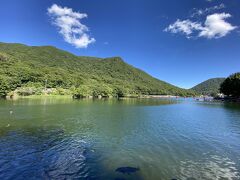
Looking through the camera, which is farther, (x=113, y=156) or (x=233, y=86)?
(x=233, y=86)

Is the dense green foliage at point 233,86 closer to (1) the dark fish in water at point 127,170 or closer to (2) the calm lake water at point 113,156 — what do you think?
(2) the calm lake water at point 113,156

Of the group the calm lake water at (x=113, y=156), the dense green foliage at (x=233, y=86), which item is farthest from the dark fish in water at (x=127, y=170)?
the dense green foliage at (x=233, y=86)

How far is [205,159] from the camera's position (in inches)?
769

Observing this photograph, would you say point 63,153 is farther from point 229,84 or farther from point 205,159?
point 229,84

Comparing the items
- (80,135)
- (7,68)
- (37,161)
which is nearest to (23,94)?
Result: (7,68)

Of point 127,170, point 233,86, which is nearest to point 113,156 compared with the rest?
point 127,170

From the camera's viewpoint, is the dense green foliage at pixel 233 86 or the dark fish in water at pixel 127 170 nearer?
the dark fish in water at pixel 127 170

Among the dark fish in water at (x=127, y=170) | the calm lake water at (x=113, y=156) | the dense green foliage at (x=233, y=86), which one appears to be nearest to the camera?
the calm lake water at (x=113, y=156)

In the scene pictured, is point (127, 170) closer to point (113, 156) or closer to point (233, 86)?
point (113, 156)

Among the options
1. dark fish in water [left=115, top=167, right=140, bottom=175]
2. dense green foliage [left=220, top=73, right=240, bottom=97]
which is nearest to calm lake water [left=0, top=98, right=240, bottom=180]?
dark fish in water [left=115, top=167, right=140, bottom=175]

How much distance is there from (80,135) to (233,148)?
66.9ft

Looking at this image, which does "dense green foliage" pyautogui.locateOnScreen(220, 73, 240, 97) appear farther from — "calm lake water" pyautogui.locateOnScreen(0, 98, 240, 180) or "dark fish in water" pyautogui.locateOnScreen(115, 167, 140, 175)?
"dark fish in water" pyautogui.locateOnScreen(115, 167, 140, 175)

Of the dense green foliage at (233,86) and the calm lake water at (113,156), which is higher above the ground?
the dense green foliage at (233,86)

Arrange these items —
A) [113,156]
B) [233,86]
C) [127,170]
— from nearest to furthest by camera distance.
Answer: [127,170] < [113,156] < [233,86]
